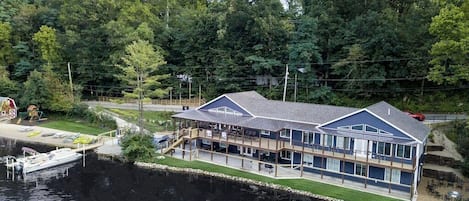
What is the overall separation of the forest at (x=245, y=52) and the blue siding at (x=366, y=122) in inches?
409

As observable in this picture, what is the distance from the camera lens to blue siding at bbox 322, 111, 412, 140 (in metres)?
33.7

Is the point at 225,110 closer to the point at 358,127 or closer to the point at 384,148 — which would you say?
the point at 358,127

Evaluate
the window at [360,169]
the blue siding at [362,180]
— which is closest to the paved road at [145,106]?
the blue siding at [362,180]

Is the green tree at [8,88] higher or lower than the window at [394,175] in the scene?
higher

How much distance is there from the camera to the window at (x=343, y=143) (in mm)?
35463

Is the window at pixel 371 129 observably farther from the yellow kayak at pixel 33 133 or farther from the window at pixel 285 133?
the yellow kayak at pixel 33 133

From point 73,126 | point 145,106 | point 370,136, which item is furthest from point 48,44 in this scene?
point 370,136

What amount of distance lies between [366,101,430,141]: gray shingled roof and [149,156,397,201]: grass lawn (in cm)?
545

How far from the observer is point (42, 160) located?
4028 centimetres

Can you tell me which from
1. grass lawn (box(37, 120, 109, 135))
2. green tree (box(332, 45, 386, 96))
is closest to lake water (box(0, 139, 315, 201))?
grass lawn (box(37, 120, 109, 135))

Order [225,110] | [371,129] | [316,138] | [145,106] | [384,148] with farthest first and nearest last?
[145,106], [225,110], [316,138], [371,129], [384,148]

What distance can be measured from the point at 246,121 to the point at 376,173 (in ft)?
38.9

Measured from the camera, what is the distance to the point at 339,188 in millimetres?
34031

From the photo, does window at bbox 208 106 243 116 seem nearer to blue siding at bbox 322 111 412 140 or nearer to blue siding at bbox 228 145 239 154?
blue siding at bbox 228 145 239 154
